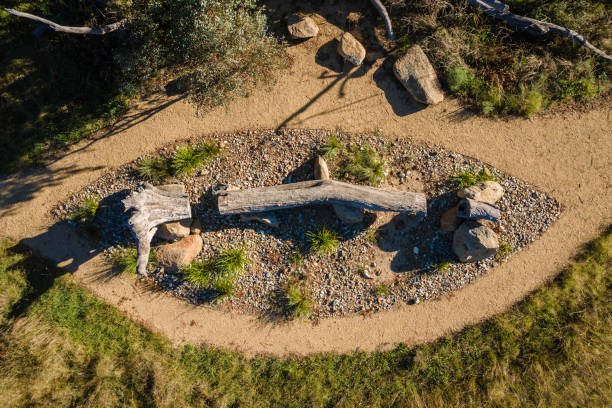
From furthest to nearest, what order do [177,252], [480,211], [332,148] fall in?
[332,148]
[177,252]
[480,211]

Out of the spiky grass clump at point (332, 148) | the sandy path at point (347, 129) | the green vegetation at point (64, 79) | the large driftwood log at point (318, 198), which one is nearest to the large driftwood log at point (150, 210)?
the large driftwood log at point (318, 198)

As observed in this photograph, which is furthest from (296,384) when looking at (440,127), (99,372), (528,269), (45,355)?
(440,127)

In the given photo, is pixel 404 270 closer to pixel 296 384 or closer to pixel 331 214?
pixel 331 214

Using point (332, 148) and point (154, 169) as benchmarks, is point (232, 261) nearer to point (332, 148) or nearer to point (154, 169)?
Result: point (154, 169)

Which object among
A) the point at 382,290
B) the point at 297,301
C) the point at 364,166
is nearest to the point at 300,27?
the point at 364,166

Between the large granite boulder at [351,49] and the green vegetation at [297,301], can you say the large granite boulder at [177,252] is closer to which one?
the green vegetation at [297,301]

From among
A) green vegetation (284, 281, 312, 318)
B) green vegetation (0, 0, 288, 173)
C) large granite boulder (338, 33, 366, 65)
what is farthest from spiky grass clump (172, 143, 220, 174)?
large granite boulder (338, 33, 366, 65)

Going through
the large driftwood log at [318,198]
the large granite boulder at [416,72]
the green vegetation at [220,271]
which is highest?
the large granite boulder at [416,72]
